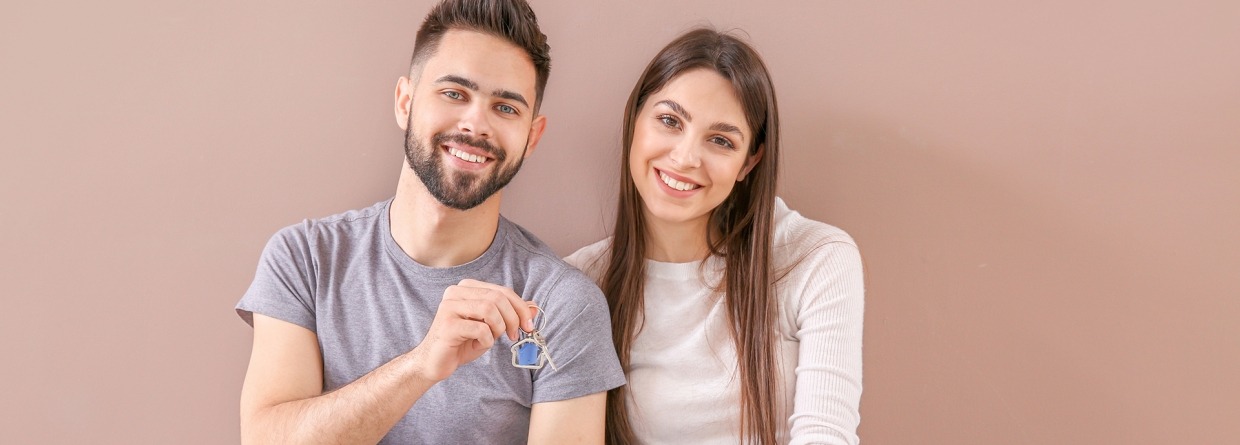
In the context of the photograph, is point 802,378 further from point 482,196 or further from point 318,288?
point 318,288

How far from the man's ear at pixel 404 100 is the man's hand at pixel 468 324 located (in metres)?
0.41

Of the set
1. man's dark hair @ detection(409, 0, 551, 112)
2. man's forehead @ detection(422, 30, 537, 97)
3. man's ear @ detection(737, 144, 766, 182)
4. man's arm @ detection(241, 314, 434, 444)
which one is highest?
man's dark hair @ detection(409, 0, 551, 112)

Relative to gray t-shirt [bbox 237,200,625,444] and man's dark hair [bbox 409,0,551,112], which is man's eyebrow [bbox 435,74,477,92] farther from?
gray t-shirt [bbox 237,200,625,444]

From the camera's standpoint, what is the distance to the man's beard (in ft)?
5.09

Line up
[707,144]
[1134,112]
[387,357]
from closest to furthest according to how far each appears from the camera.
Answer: [387,357]
[707,144]
[1134,112]

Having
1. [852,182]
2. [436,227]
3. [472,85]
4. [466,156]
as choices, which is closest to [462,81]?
[472,85]

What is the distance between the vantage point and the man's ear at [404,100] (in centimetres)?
162

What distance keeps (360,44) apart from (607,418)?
83 cm

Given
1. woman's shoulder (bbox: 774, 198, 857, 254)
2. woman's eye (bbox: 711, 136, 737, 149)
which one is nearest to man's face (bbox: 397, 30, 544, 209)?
woman's eye (bbox: 711, 136, 737, 149)

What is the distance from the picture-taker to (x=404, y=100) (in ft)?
5.36

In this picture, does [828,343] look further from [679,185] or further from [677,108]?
[677,108]

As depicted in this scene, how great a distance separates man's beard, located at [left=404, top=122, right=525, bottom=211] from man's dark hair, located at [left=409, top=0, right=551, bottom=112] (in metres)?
0.14

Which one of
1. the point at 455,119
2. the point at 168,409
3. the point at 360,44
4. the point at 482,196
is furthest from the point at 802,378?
the point at 168,409

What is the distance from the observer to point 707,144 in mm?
1659
